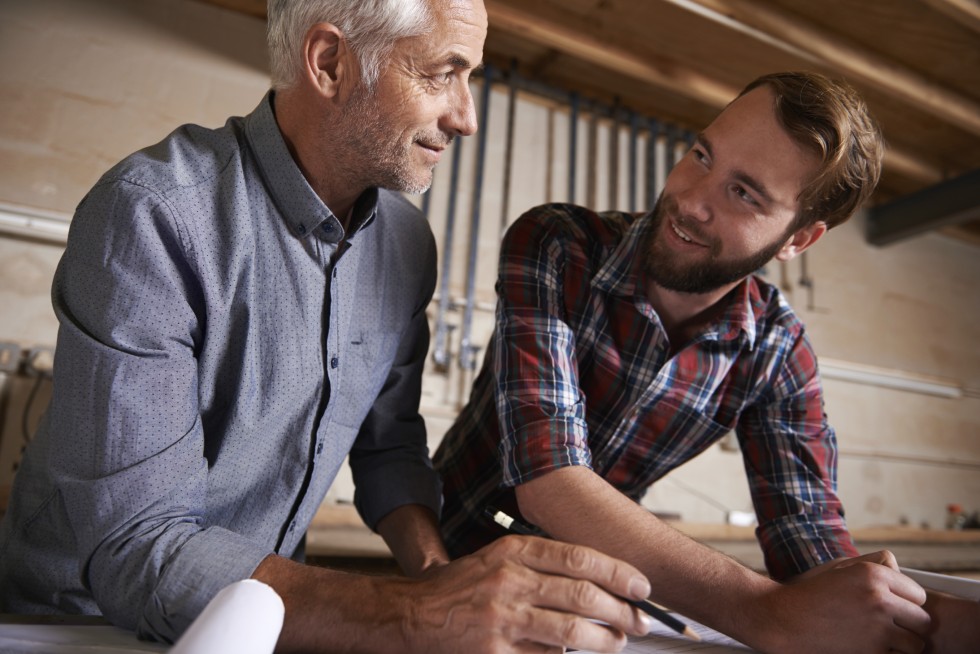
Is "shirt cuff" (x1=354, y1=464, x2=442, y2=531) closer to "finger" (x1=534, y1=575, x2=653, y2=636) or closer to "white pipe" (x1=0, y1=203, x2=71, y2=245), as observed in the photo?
"finger" (x1=534, y1=575, x2=653, y2=636)

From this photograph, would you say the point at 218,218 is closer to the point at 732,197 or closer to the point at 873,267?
the point at 732,197

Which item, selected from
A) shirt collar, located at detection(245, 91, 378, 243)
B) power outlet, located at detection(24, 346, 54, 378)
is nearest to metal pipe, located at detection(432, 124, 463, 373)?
power outlet, located at detection(24, 346, 54, 378)

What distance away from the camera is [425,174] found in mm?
1255

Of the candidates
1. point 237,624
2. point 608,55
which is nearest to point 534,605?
point 237,624

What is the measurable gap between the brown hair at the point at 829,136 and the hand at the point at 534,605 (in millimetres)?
1016

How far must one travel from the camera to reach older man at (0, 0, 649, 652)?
77 cm

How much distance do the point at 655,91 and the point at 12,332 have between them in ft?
10.1

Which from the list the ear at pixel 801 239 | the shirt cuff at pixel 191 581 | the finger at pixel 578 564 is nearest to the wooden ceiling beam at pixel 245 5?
the ear at pixel 801 239

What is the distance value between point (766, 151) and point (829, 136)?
0.41ft

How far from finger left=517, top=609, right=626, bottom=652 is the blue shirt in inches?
13.3

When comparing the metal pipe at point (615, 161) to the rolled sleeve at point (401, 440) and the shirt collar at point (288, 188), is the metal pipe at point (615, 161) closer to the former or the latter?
the rolled sleeve at point (401, 440)

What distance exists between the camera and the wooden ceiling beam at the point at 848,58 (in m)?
2.78

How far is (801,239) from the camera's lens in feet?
5.25

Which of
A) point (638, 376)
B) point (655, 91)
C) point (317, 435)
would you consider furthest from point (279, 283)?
point (655, 91)
